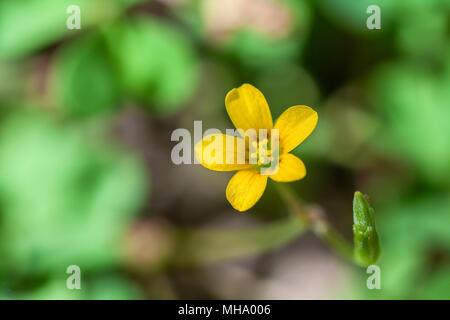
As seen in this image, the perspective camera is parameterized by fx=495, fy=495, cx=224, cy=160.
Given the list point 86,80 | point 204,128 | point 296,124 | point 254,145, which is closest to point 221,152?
point 254,145

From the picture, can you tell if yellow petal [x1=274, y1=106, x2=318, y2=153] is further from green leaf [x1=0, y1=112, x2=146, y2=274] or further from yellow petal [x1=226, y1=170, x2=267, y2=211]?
green leaf [x1=0, y1=112, x2=146, y2=274]

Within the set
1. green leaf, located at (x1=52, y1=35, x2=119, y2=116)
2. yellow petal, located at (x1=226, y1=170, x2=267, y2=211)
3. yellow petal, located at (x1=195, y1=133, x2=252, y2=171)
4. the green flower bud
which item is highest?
green leaf, located at (x1=52, y1=35, x2=119, y2=116)

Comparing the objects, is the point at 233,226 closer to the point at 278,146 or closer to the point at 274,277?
the point at 274,277

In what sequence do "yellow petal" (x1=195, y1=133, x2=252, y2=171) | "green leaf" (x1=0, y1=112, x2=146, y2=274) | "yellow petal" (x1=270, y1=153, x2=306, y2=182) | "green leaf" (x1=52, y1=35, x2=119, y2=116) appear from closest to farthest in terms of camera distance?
"yellow petal" (x1=270, y1=153, x2=306, y2=182), "yellow petal" (x1=195, y1=133, x2=252, y2=171), "green leaf" (x1=0, y1=112, x2=146, y2=274), "green leaf" (x1=52, y1=35, x2=119, y2=116)

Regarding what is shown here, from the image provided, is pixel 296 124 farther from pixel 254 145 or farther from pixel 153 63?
pixel 153 63

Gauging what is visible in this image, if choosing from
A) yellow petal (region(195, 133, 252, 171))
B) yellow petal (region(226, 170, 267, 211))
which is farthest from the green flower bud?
yellow petal (region(195, 133, 252, 171))

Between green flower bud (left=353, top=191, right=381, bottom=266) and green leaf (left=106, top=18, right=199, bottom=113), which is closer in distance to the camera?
green flower bud (left=353, top=191, right=381, bottom=266)
